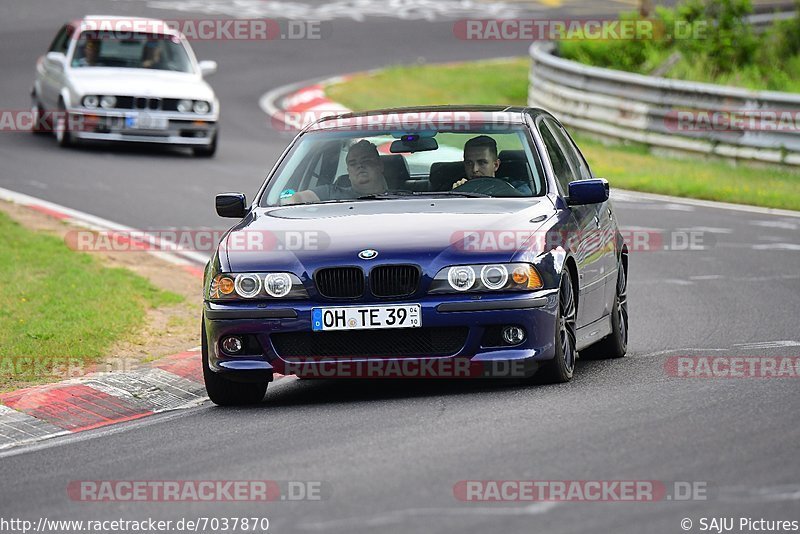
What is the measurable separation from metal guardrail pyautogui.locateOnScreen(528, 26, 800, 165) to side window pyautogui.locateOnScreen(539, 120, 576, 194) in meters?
11.0

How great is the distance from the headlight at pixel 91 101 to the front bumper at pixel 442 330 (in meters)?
13.9

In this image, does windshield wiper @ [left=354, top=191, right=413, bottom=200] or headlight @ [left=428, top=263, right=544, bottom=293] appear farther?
windshield wiper @ [left=354, top=191, right=413, bottom=200]

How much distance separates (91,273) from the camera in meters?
13.5

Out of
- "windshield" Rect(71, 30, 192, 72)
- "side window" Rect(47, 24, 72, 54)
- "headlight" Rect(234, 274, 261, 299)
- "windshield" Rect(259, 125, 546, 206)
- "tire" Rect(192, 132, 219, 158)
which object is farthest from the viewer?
"side window" Rect(47, 24, 72, 54)

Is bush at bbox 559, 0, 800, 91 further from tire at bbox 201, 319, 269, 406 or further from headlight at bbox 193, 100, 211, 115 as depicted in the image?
tire at bbox 201, 319, 269, 406

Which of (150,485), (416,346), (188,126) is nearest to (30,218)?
(188,126)

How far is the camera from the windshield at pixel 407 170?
957 cm

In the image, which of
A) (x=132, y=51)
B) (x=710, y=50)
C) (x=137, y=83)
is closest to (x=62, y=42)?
(x=132, y=51)

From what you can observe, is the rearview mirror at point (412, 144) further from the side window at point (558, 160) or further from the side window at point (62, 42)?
the side window at point (62, 42)

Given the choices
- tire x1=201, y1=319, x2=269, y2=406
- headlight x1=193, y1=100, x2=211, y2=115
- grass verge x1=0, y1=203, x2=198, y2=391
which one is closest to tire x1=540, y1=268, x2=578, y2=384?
tire x1=201, y1=319, x2=269, y2=406

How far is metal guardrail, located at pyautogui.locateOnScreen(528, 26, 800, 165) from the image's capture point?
21000mm

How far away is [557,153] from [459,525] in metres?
4.73

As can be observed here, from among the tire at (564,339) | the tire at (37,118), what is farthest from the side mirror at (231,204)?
the tire at (37,118)

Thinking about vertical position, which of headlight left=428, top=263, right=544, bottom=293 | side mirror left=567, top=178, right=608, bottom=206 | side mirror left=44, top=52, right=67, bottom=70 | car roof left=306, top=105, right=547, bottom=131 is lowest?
side mirror left=44, top=52, right=67, bottom=70
